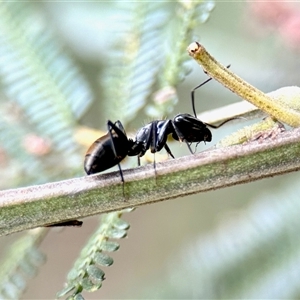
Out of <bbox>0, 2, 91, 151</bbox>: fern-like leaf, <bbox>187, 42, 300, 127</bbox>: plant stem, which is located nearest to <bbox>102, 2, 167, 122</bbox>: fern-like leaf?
<bbox>0, 2, 91, 151</bbox>: fern-like leaf

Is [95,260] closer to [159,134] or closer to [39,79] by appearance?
[159,134]

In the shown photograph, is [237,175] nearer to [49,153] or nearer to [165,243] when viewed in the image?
[49,153]

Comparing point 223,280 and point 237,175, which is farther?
point 223,280

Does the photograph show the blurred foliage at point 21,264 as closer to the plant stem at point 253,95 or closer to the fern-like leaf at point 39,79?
the fern-like leaf at point 39,79

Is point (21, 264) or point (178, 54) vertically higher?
point (178, 54)

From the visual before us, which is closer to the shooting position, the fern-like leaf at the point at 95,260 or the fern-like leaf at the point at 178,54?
the fern-like leaf at the point at 95,260

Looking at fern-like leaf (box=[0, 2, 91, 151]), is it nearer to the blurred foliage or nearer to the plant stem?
the blurred foliage

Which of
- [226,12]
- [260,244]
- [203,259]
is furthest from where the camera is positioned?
[226,12]

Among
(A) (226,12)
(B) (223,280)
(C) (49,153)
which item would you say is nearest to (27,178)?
(C) (49,153)

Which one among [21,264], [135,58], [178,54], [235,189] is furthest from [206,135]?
[235,189]

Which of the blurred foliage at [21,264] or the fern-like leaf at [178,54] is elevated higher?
the fern-like leaf at [178,54]

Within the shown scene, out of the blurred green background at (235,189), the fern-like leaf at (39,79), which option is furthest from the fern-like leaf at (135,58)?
the fern-like leaf at (39,79)
